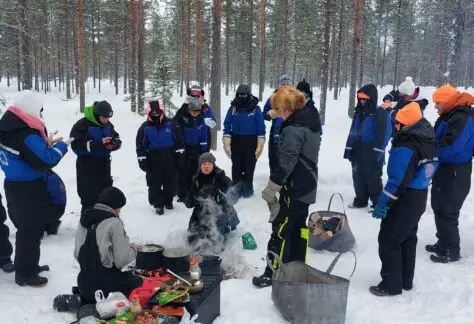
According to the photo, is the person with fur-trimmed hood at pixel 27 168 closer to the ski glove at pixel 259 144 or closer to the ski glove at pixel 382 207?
the ski glove at pixel 382 207

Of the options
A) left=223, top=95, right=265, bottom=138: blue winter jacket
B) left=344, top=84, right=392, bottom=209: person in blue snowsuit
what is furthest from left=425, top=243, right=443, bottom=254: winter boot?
left=223, top=95, right=265, bottom=138: blue winter jacket

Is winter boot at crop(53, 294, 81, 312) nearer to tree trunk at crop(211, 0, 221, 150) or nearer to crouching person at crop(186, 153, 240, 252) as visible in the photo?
crouching person at crop(186, 153, 240, 252)

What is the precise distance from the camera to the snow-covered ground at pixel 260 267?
4.05m

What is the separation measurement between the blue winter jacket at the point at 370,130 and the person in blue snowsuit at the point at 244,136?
181 cm

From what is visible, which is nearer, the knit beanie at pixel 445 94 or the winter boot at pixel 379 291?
the winter boot at pixel 379 291

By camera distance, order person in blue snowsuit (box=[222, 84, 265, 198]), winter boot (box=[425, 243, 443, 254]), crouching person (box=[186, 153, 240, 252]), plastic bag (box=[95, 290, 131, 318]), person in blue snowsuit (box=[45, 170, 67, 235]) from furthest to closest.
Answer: person in blue snowsuit (box=[222, 84, 265, 198]) → crouching person (box=[186, 153, 240, 252]) → person in blue snowsuit (box=[45, 170, 67, 235]) → winter boot (box=[425, 243, 443, 254]) → plastic bag (box=[95, 290, 131, 318])

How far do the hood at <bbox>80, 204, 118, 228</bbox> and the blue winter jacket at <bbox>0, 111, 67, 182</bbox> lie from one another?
4.03ft

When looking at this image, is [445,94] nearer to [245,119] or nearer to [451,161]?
[451,161]

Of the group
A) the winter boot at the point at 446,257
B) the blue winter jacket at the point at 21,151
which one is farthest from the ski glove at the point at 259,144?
the blue winter jacket at the point at 21,151

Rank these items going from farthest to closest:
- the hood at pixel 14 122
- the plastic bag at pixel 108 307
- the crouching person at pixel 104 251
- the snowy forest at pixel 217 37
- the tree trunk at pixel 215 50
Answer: the snowy forest at pixel 217 37
the tree trunk at pixel 215 50
the hood at pixel 14 122
the crouching person at pixel 104 251
the plastic bag at pixel 108 307

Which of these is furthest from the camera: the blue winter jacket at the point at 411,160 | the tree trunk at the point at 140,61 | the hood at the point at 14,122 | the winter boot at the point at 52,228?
the tree trunk at the point at 140,61

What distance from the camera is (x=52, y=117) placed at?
2253 cm

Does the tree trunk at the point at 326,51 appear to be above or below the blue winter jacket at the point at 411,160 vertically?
above

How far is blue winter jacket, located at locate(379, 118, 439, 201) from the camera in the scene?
4.25 m
